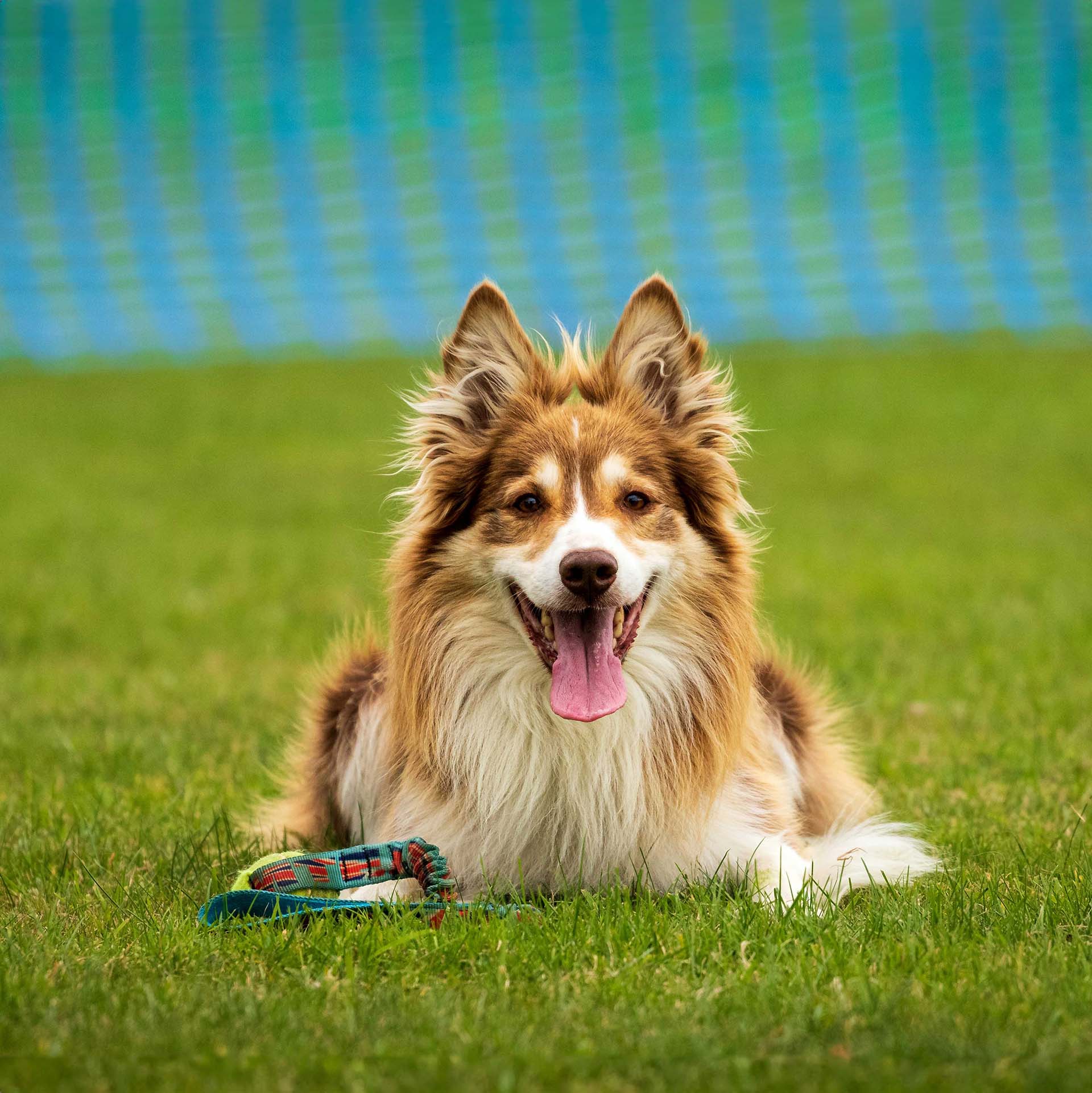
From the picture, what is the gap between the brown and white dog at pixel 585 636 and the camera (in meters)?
4.46

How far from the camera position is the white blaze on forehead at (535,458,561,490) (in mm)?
4500

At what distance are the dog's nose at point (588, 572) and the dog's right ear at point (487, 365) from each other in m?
0.89

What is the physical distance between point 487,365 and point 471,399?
0.14 m

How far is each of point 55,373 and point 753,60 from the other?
13.7m

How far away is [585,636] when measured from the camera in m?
4.39

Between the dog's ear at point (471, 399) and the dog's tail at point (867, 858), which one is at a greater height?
the dog's ear at point (471, 399)

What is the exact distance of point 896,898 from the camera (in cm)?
424

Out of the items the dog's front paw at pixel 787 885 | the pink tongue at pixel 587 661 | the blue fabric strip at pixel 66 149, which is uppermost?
the blue fabric strip at pixel 66 149

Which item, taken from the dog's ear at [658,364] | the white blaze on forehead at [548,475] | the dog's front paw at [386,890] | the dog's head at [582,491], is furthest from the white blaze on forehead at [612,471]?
the dog's front paw at [386,890]

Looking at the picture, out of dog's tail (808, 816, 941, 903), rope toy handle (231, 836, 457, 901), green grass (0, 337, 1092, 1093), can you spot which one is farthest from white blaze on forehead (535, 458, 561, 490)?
dog's tail (808, 816, 941, 903)

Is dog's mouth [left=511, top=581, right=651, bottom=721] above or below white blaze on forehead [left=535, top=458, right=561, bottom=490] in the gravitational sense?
below

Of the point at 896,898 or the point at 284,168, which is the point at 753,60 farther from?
the point at 896,898

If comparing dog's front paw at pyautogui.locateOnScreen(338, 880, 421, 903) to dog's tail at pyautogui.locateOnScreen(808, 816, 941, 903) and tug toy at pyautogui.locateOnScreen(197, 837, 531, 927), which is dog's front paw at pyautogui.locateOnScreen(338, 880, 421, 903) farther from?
dog's tail at pyautogui.locateOnScreen(808, 816, 941, 903)

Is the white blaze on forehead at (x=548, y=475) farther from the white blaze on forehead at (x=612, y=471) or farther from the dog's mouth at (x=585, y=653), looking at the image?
the dog's mouth at (x=585, y=653)
